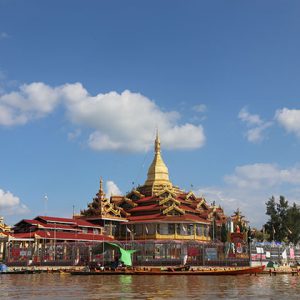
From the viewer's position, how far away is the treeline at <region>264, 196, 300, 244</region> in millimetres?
79000

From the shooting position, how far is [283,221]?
8056 cm

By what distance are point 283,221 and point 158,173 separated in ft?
69.1

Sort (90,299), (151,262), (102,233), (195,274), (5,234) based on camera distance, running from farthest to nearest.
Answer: (102,233), (5,234), (151,262), (195,274), (90,299)

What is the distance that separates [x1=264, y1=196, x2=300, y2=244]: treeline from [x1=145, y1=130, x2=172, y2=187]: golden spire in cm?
1679

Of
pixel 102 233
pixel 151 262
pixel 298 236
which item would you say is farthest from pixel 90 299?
pixel 298 236

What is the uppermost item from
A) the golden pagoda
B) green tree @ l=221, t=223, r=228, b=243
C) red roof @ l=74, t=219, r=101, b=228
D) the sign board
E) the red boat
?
the golden pagoda

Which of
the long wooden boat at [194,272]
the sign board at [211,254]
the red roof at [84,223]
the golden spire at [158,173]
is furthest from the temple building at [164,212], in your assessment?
the long wooden boat at [194,272]

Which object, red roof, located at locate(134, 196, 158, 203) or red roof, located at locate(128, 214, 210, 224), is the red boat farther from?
red roof, located at locate(134, 196, 158, 203)

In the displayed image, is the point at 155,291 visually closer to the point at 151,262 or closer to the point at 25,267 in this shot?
the point at 151,262

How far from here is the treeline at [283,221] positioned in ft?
259

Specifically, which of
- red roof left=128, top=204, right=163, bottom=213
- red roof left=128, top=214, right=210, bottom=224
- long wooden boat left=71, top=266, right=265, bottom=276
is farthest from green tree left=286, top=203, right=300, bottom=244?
long wooden boat left=71, top=266, right=265, bottom=276

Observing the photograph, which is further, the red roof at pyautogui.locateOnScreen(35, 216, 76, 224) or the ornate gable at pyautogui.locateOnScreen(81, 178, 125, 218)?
the ornate gable at pyautogui.locateOnScreen(81, 178, 125, 218)

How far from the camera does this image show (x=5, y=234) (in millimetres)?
62281

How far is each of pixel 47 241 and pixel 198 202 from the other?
85.1 ft
